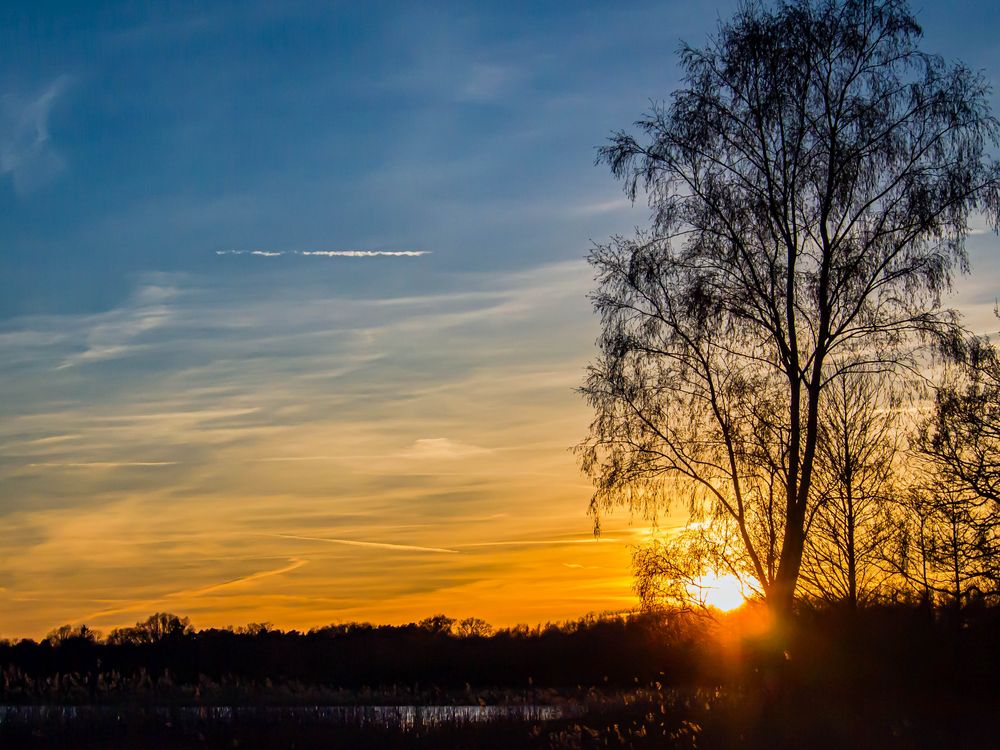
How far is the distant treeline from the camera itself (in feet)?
72.5

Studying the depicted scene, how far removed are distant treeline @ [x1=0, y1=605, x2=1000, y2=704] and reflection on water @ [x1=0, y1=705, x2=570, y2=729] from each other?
2353 millimetres

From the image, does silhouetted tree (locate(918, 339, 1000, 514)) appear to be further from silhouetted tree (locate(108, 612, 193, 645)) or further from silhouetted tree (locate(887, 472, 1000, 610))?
silhouetted tree (locate(108, 612, 193, 645))

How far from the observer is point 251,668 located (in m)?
52.1

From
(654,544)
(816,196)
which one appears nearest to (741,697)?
(654,544)

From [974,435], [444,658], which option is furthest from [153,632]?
[974,435]

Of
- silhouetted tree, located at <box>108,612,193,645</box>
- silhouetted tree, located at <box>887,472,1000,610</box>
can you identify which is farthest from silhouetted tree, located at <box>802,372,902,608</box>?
silhouetted tree, located at <box>108,612,193,645</box>

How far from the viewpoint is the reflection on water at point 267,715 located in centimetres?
1916

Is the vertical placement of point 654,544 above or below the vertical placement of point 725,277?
below

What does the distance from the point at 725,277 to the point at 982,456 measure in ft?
24.5

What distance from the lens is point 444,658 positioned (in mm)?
52344

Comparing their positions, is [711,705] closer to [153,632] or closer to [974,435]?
[974,435]

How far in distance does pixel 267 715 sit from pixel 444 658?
32999 mm

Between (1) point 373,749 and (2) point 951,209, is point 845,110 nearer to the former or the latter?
(2) point 951,209

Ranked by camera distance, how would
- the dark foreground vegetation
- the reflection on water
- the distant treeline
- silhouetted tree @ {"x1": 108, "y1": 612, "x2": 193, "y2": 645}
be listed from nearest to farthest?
the dark foreground vegetation < the reflection on water < the distant treeline < silhouetted tree @ {"x1": 108, "y1": 612, "x2": 193, "y2": 645}
